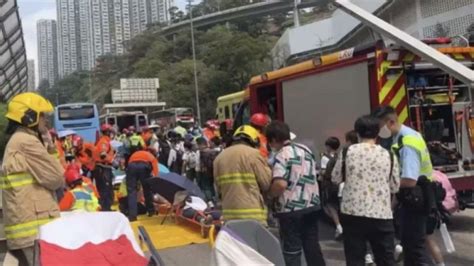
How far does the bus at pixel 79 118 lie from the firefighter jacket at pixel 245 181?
2483 cm

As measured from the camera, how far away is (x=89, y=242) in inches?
151

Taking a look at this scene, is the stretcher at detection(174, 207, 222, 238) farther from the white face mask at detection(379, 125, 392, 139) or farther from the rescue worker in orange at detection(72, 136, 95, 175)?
the white face mask at detection(379, 125, 392, 139)

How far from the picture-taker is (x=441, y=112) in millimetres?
8445

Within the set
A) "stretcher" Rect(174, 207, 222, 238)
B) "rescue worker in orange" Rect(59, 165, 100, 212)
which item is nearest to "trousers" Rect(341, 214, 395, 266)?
"rescue worker in orange" Rect(59, 165, 100, 212)

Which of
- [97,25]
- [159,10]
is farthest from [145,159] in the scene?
[159,10]

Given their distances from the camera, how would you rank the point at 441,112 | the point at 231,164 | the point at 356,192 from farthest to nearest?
1. the point at 441,112
2. the point at 231,164
3. the point at 356,192

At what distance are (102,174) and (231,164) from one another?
20.4ft

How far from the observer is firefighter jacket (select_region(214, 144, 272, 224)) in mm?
4918

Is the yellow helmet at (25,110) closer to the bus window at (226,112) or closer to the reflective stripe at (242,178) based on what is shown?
the reflective stripe at (242,178)

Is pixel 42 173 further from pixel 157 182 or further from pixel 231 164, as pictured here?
pixel 157 182

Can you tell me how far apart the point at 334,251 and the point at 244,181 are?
305 centimetres

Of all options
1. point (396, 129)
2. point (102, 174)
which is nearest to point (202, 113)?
point (102, 174)

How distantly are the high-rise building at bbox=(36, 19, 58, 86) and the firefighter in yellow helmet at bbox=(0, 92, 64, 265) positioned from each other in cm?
9272

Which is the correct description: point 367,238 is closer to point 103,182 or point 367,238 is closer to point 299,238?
point 299,238
